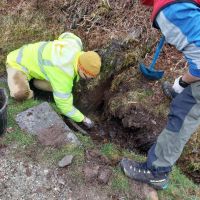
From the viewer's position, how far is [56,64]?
4191 millimetres

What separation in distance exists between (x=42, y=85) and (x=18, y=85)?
1.45 ft

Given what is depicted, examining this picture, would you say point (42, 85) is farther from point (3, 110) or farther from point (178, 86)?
point (178, 86)

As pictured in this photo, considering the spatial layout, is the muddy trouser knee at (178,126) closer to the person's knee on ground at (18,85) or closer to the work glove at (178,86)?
the work glove at (178,86)

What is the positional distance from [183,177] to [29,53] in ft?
7.04

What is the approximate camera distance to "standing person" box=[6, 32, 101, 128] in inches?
162

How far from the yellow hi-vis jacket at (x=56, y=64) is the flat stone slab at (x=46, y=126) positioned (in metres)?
0.19

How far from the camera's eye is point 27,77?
4539 mm

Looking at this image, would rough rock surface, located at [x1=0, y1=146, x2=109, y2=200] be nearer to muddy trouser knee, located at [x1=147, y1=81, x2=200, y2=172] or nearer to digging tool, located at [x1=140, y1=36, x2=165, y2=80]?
muddy trouser knee, located at [x1=147, y1=81, x2=200, y2=172]

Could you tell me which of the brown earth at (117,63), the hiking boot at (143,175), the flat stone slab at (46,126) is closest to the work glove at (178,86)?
the brown earth at (117,63)

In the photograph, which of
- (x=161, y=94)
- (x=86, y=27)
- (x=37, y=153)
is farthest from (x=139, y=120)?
(x=86, y=27)

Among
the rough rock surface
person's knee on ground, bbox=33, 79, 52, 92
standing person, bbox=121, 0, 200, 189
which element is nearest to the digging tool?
person's knee on ground, bbox=33, 79, 52, 92

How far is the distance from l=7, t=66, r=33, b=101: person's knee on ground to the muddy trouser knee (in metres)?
1.64

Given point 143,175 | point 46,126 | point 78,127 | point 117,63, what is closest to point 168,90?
point 117,63

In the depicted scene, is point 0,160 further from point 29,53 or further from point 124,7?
point 124,7
